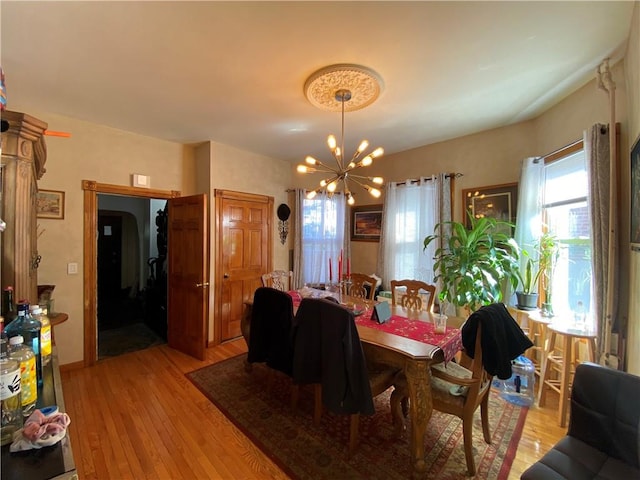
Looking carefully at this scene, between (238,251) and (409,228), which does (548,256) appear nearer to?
(409,228)

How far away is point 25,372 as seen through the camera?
0.99 m

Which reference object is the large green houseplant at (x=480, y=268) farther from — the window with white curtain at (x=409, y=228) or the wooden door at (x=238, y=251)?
the wooden door at (x=238, y=251)

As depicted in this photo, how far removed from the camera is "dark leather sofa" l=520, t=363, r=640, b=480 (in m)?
1.25

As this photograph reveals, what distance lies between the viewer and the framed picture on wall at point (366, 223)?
14.6 ft

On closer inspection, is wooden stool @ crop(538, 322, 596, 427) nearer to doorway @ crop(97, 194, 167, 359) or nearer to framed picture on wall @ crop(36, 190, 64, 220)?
doorway @ crop(97, 194, 167, 359)

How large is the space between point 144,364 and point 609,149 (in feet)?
15.4

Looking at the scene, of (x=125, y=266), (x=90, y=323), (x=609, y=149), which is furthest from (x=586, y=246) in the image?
(x=125, y=266)

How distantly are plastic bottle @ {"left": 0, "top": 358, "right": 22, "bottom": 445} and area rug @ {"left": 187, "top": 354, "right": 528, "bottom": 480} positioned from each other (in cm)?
144

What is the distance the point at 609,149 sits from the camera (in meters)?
1.91

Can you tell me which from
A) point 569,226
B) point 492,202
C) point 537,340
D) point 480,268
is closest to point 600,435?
point 480,268

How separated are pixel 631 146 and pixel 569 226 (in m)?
1.03

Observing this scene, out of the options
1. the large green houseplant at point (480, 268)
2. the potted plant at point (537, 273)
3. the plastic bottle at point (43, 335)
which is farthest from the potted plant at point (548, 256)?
the plastic bottle at point (43, 335)

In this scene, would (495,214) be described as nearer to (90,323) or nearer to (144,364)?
(144,364)

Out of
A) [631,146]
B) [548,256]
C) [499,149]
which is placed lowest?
[548,256]
